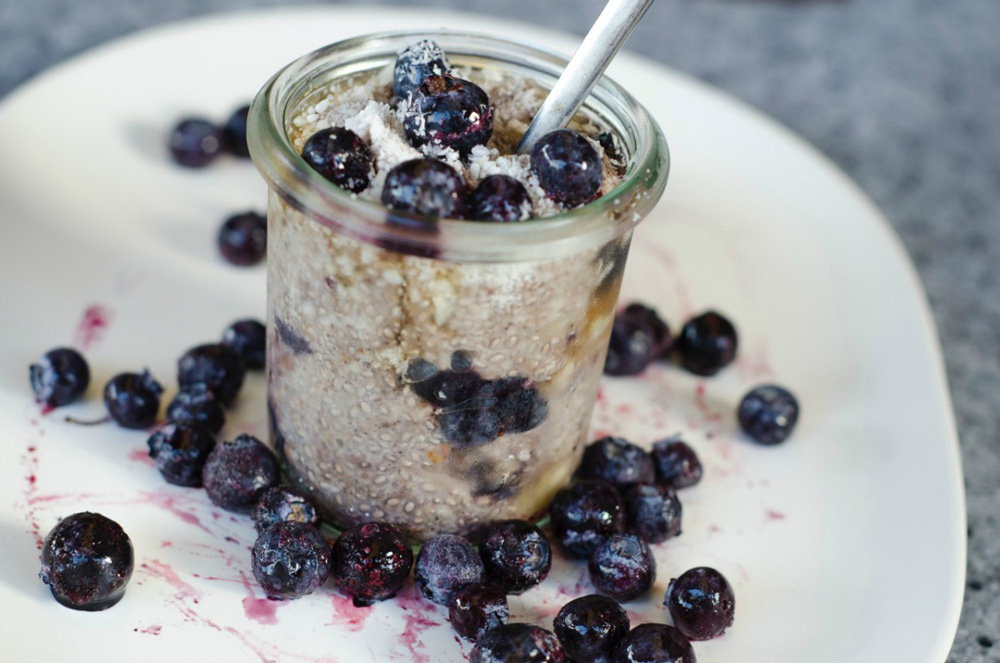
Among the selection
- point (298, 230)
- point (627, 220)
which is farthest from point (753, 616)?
point (298, 230)

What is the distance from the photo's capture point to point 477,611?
2.68ft

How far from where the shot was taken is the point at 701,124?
1.44 meters

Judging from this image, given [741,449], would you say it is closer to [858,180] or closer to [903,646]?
[903,646]

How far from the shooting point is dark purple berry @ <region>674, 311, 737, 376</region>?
1137 mm

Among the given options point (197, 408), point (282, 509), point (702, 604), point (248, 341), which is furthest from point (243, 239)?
point (702, 604)

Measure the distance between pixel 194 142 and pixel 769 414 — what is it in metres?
0.74

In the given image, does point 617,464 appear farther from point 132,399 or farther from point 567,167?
point 132,399

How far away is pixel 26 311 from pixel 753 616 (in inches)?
29.3

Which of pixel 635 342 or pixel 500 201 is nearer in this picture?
pixel 500 201

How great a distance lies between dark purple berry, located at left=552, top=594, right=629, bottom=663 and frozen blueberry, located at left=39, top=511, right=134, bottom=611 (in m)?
0.33

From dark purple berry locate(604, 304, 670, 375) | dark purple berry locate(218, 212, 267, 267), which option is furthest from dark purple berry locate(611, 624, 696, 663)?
dark purple berry locate(218, 212, 267, 267)

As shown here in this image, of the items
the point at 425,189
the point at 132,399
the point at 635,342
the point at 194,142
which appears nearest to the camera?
the point at 425,189

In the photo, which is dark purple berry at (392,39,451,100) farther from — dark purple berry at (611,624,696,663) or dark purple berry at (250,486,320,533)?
dark purple berry at (611,624,696,663)

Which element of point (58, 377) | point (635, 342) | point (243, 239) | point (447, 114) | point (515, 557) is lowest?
point (58, 377)
